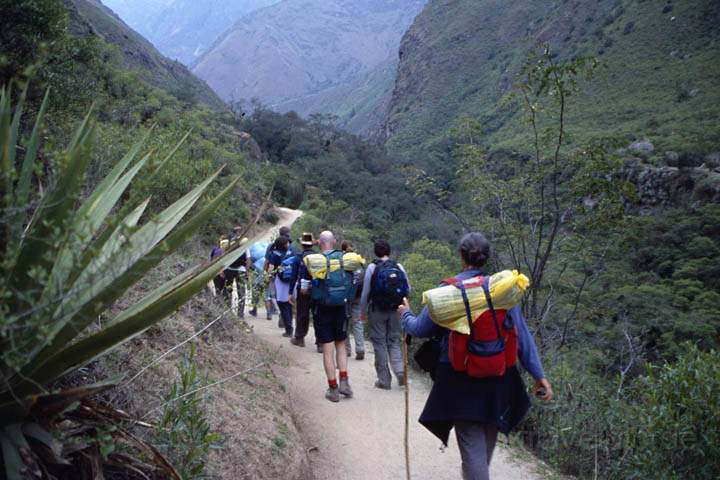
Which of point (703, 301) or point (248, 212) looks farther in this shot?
point (248, 212)

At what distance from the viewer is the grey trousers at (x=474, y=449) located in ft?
10.2

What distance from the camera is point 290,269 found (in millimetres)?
7566

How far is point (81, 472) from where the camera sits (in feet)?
7.43

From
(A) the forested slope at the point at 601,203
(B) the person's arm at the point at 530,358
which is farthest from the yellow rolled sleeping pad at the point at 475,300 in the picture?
(A) the forested slope at the point at 601,203

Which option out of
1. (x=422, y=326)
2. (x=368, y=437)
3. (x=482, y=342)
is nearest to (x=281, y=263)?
(x=368, y=437)

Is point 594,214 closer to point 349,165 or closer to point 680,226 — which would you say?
point 680,226

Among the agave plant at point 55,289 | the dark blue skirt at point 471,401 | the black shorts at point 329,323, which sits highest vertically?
the agave plant at point 55,289

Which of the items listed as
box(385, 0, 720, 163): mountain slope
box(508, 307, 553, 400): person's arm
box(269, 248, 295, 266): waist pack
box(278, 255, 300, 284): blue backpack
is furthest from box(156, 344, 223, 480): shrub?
box(385, 0, 720, 163): mountain slope

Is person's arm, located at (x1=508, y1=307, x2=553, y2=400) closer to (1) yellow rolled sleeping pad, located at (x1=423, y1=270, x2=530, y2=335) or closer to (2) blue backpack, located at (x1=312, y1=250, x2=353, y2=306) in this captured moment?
(1) yellow rolled sleeping pad, located at (x1=423, y1=270, x2=530, y2=335)

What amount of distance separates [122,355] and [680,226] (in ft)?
91.2

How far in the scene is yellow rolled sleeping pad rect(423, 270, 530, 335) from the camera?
2.90 meters

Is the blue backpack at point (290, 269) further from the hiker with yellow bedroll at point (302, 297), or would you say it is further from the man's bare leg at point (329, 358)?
the man's bare leg at point (329, 358)

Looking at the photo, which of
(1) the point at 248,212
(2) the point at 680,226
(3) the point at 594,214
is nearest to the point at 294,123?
(1) the point at 248,212

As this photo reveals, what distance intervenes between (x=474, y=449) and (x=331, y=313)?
2.68 meters
